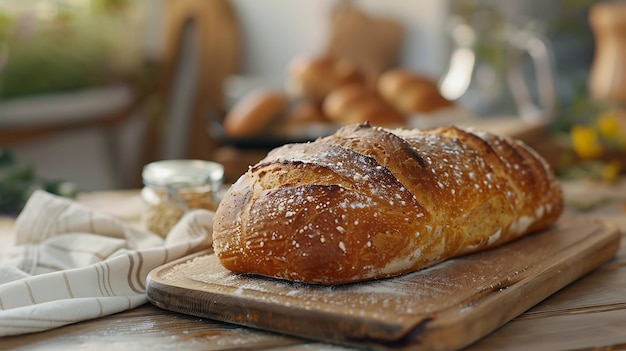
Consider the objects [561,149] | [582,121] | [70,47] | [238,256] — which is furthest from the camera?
[70,47]

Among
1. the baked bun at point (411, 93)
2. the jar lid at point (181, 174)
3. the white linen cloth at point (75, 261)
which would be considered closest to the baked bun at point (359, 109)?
the baked bun at point (411, 93)

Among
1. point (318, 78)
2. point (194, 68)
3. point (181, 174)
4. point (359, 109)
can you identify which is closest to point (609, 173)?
point (359, 109)

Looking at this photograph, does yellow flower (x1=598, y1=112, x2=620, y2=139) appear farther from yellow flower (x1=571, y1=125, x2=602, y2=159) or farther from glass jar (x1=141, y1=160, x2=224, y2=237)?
glass jar (x1=141, y1=160, x2=224, y2=237)

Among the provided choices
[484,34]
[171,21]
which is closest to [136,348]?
[484,34]

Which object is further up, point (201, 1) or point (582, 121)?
point (201, 1)

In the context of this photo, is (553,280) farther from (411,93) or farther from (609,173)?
(411,93)

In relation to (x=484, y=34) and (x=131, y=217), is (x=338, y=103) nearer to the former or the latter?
(x=484, y=34)

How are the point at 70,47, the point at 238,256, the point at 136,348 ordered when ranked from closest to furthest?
the point at 136,348
the point at 238,256
the point at 70,47
